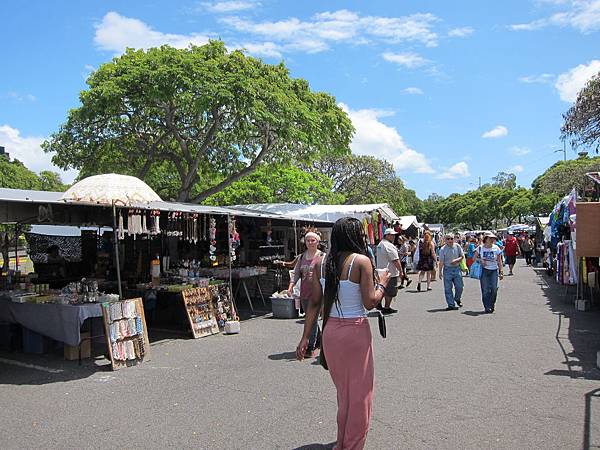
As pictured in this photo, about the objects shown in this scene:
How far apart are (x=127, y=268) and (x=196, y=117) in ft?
21.8

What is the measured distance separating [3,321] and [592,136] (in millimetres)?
14836

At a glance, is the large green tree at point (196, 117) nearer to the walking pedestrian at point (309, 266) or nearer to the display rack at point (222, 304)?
the display rack at point (222, 304)

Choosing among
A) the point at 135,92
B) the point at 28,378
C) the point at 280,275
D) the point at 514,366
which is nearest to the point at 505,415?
the point at 514,366

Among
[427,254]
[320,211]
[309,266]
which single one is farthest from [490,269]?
[320,211]

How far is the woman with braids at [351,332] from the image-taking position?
3490 mm

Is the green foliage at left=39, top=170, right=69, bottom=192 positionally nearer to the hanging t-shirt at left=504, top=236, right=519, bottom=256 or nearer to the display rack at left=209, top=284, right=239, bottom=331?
the hanging t-shirt at left=504, top=236, right=519, bottom=256

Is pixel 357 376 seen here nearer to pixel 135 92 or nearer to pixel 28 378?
pixel 28 378

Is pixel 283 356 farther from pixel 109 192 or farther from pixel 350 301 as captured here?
pixel 350 301

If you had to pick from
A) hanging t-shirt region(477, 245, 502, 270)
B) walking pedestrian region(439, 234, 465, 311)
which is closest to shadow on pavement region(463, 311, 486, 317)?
walking pedestrian region(439, 234, 465, 311)

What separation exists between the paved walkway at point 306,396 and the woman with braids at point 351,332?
2.53 ft

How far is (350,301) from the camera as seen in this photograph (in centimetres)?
352

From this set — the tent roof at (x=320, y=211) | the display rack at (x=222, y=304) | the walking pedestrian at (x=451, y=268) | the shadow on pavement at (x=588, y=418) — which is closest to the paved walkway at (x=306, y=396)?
the shadow on pavement at (x=588, y=418)

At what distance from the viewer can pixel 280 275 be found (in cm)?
1329

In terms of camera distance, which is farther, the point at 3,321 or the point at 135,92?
the point at 135,92
